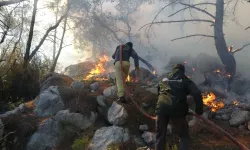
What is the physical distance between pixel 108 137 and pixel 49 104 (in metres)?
2.92

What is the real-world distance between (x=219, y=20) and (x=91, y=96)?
7580mm

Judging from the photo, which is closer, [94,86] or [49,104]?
[49,104]

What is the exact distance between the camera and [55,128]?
7.00 metres

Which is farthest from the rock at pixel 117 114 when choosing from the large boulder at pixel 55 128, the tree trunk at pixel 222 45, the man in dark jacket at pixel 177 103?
the tree trunk at pixel 222 45

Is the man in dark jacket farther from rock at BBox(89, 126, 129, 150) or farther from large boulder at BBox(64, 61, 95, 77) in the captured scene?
large boulder at BBox(64, 61, 95, 77)

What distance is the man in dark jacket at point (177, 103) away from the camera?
470 cm

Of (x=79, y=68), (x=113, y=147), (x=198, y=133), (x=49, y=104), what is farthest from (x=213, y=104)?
(x=79, y=68)

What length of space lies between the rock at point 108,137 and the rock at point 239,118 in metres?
3.11

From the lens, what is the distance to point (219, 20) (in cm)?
1169

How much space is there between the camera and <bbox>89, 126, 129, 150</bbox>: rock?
5.92 metres

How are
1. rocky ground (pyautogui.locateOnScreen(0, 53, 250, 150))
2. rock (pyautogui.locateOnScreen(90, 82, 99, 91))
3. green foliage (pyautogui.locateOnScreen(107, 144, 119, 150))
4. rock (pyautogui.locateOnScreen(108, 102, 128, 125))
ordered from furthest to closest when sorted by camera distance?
1. rock (pyautogui.locateOnScreen(90, 82, 99, 91))
2. rock (pyautogui.locateOnScreen(108, 102, 128, 125))
3. rocky ground (pyautogui.locateOnScreen(0, 53, 250, 150))
4. green foliage (pyautogui.locateOnScreen(107, 144, 119, 150))

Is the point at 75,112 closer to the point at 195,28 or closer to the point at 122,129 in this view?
the point at 122,129

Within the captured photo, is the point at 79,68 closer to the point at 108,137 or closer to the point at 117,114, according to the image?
the point at 117,114

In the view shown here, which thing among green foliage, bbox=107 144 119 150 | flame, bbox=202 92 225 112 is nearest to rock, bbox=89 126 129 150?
green foliage, bbox=107 144 119 150
